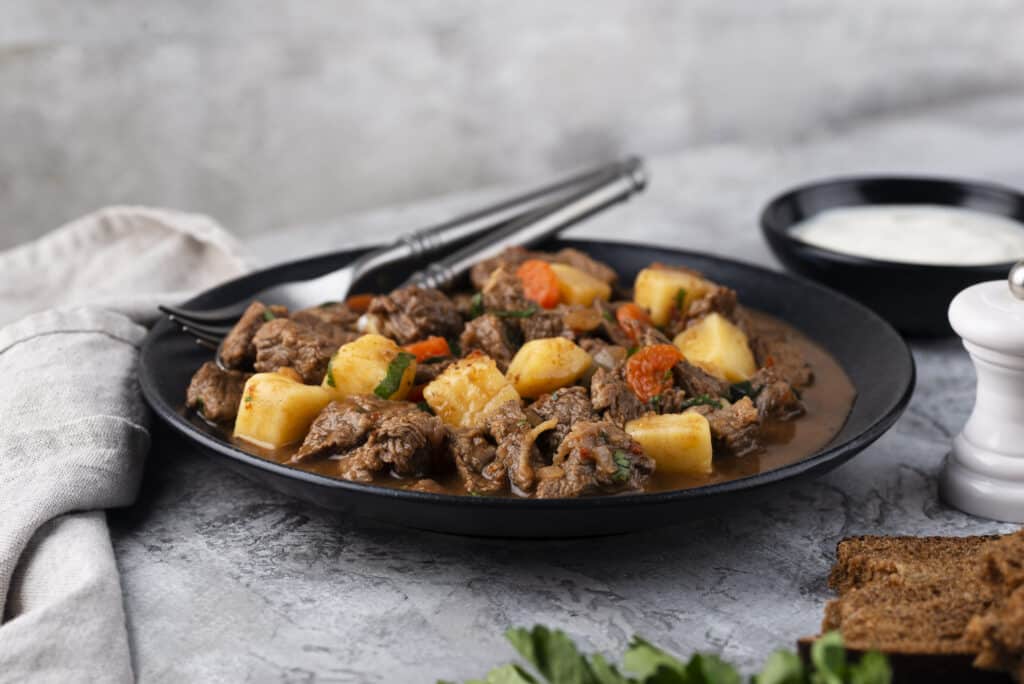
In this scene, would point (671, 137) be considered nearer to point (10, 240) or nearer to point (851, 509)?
point (10, 240)

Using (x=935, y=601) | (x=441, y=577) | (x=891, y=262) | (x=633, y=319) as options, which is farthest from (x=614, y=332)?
(x=935, y=601)

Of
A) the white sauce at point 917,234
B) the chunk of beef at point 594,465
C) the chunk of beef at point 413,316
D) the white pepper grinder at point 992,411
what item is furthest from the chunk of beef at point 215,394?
the white sauce at point 917,234

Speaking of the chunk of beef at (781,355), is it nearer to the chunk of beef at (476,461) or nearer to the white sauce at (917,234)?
the white sauce at (917,234)

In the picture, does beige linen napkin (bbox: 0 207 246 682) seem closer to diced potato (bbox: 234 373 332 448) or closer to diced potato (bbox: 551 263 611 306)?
diced potato (bbox: 234 373 332 448)

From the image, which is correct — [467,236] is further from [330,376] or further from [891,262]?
[891,262]

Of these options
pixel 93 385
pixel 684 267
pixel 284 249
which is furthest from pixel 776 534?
pixel 284 249

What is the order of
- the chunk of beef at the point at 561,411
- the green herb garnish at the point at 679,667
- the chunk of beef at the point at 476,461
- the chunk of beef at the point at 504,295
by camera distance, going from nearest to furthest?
the green herb garnish at the point at 679,667 → the chunk of beef at the point at 476,461 → the chunk of beef at the point at 561,411 → the chunk of beef at the point at 504,295

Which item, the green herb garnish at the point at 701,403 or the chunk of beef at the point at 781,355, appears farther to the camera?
the chunk of beef at the point at 781,355

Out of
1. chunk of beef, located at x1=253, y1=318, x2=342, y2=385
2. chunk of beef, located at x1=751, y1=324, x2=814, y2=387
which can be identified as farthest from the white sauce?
chunk of beef, located at x1=253, y1=318, x2=342, y2=385
